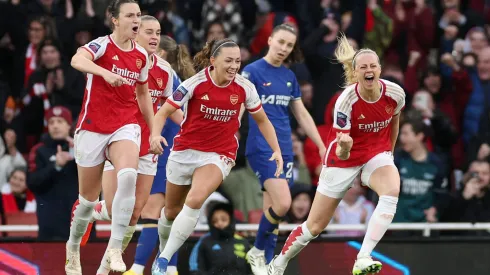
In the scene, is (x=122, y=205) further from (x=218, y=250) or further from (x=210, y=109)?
(x=218, y=250)

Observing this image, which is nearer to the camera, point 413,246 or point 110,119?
point 110,119

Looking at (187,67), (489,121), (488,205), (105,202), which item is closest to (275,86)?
(187,67)

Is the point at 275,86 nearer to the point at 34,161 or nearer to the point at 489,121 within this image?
the point at 34,161

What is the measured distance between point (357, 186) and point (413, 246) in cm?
172

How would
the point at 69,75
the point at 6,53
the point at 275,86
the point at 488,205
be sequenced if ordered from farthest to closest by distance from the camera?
the point at 6,53
the point at 69,75
the point at 488,205
the point at 275,86

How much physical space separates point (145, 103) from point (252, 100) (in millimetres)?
951

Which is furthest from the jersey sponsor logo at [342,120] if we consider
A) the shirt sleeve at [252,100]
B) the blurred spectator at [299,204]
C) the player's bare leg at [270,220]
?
the blurred spectator at [299,204]

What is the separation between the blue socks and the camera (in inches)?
473

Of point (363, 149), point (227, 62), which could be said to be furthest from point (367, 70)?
point (227, 62)

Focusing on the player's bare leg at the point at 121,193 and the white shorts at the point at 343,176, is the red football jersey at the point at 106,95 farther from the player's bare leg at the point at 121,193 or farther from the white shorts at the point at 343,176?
the white shorts at the point at 343,176

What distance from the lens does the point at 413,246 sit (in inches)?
493

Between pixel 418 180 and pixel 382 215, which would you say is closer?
pixel 382 215

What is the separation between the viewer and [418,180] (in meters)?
13.8

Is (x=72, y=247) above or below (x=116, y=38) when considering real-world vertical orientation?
below
